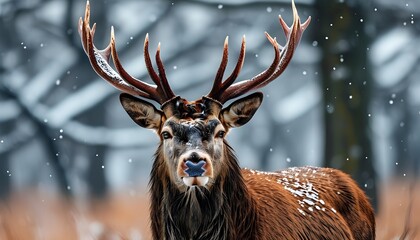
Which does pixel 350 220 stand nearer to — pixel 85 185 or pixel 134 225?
pixel 134 225

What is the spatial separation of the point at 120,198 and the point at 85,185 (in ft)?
2.06

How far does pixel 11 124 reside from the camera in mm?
15117

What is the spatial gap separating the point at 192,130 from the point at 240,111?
552 millimetres

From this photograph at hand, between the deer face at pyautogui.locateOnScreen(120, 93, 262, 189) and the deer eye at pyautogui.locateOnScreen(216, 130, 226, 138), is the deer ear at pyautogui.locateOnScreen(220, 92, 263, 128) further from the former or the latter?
the deer eye at pyautogui.locateOnScreen(216, 130, 226, 138)

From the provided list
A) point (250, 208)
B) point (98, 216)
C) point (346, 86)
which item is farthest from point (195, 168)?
point (98, 216)

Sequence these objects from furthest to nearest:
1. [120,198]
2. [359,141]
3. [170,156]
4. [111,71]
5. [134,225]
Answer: [120,198] < [134,225] < [359,141] < [111,71] < [170,156]

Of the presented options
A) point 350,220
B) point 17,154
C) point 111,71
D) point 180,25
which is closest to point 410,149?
point 180,25

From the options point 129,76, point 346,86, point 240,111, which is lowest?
point 240,111

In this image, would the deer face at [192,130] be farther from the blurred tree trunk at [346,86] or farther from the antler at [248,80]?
the blurred tree trunk at [346,86]

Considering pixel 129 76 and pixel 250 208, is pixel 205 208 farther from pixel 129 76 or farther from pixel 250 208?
pixel 129 76

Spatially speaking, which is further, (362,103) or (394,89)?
(394,89)

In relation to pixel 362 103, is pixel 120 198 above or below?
below

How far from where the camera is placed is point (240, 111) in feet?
22.3

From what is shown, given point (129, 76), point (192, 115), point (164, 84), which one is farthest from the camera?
point (129, 76)
